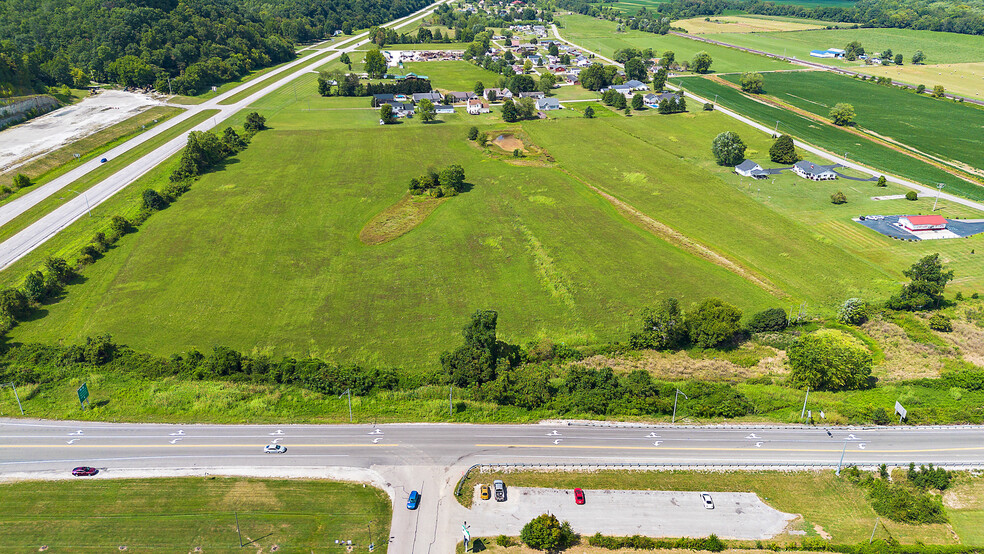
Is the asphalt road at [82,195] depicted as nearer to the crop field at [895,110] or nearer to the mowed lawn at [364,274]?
the mowed lawn at [364,274]

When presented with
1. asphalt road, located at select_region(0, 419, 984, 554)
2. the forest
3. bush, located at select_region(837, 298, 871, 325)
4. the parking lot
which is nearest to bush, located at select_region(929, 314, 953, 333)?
bush, located at select_region(837, 298, 871, 325)

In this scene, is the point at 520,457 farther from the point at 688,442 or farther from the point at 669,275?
the point at 669,275

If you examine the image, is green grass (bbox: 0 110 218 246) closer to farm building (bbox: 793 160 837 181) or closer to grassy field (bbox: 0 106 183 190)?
grassy field (bbox: 0 106 183 190)

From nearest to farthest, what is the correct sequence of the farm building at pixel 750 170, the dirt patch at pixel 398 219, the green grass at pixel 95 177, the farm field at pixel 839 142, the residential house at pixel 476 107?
the dirt patch at pixel 398 219, the green grass at pixel 95 177, the farm field at pixel 839 142, the farm building at pixel 750 170, the residential house at pixel 476 107

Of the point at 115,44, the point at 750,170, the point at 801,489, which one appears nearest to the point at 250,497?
the point at 801,489

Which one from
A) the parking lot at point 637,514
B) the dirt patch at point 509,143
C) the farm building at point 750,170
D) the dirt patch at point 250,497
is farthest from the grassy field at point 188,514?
the farm building at point 750,170

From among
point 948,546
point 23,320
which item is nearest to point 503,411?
point 948,546
